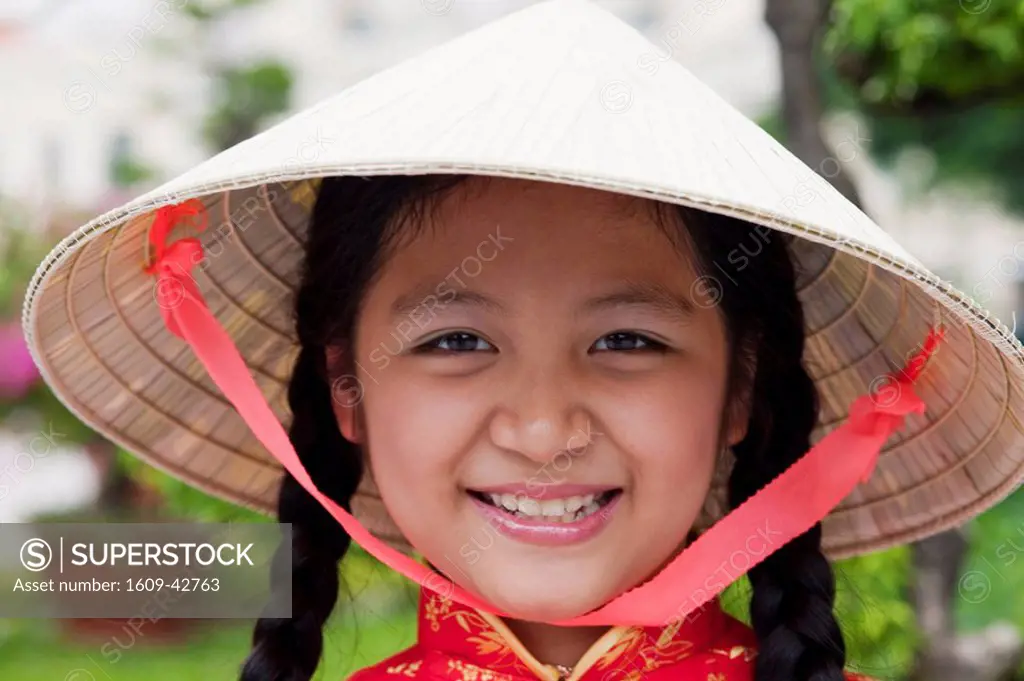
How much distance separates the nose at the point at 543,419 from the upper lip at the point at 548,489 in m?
0.04

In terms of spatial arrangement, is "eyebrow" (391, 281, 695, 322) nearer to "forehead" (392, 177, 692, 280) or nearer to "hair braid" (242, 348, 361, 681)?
"forehead" (392, 177, 692, 280)

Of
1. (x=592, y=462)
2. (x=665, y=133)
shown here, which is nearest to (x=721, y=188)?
(x=665, y=133)

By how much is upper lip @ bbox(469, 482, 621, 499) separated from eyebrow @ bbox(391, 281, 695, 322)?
18 cm

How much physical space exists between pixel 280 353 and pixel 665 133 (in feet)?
2.59

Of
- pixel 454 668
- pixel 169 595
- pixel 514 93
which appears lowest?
pixel 169 595

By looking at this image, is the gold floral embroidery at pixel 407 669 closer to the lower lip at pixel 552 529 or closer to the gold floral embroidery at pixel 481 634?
the gold floral embroidery at pixel 481 634

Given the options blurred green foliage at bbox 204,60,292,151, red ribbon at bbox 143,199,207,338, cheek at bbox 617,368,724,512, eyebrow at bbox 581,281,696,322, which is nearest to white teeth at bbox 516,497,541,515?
cheek at bbox 617,368,724,512

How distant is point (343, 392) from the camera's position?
147 cm

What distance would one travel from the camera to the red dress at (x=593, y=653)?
4.39ft

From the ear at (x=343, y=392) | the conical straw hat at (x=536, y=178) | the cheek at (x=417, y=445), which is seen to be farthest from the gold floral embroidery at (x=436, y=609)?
the conical straw hat at (x=536, y=178)

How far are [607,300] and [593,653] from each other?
1.28 feet

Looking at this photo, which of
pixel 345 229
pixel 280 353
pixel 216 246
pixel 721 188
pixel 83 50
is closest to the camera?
pixel 721 188

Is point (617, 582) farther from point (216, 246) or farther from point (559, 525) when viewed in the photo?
point (216, 246)

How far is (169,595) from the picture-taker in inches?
77.7
